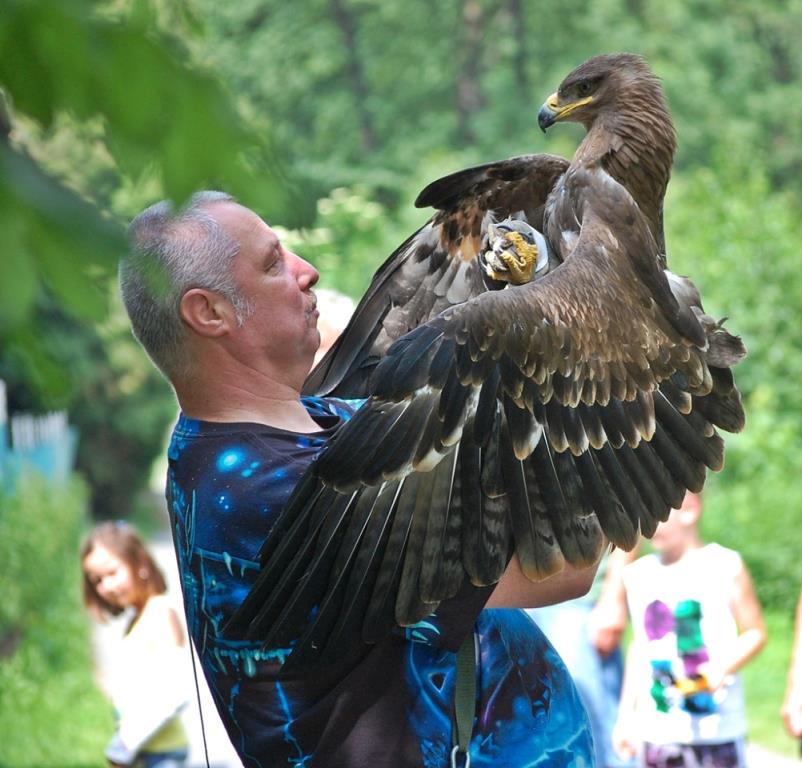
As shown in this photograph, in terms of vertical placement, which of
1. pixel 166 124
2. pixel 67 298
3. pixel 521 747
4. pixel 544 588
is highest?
pixel 166 124

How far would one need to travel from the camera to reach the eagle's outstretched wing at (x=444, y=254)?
143 inches

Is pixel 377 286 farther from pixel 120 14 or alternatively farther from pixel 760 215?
pixel 760 215

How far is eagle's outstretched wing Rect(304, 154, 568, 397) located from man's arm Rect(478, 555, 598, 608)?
1193 millimetres

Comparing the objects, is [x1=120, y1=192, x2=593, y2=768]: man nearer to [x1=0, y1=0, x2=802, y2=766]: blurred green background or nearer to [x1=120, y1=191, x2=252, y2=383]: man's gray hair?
[x1=120, y1=191, x2=252, y2=383]: man's gray hair

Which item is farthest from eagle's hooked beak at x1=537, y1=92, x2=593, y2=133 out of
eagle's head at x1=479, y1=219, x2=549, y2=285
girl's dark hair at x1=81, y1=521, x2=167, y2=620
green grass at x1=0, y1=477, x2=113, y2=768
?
green grass at x1=0, y1=477, x2=113, y2=768

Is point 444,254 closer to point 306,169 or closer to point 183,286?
point 183,286

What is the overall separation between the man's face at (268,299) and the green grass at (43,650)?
494 cm

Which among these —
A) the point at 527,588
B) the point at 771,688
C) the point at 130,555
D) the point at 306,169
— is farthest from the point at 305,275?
the point at 306,169

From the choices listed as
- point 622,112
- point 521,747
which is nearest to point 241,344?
point 521,747

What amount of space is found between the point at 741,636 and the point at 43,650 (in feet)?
20.2

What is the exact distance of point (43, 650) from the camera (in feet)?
33.3

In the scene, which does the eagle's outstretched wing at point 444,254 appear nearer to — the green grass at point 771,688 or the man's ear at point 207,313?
the man's ear at point 207,313

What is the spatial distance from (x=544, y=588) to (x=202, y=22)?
124cm

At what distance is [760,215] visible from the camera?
15.8 meters
